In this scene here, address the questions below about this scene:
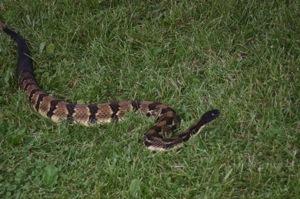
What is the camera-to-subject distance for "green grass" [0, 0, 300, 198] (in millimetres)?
5801

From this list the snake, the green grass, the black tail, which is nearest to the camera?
the green grass

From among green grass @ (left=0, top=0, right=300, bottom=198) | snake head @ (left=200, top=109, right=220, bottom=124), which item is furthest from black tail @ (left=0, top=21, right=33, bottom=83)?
snake head @ (left=200, top=109, right=220, bottom=124)

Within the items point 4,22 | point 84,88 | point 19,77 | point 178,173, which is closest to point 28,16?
point 4,22

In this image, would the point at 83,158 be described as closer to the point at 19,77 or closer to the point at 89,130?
the point at 89,130

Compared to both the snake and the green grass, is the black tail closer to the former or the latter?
the snake

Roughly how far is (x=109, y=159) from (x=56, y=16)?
135 inches

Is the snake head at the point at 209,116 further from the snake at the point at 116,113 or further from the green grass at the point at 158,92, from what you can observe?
the green grass at the point at 158,92

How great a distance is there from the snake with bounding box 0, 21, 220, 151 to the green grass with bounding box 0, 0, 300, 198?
120 mm

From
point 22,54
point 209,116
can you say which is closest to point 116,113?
point 209,116

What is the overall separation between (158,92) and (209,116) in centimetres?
101

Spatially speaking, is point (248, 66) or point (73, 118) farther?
point (248, 66)

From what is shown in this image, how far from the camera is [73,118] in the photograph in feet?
23.1

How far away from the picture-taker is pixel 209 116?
6488mm

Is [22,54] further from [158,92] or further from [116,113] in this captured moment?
[158,92]
